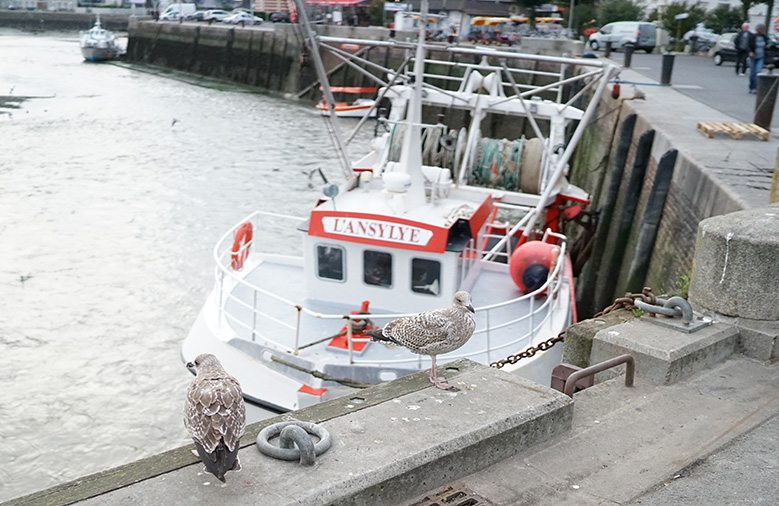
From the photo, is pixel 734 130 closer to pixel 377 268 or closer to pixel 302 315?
pixel 377 268

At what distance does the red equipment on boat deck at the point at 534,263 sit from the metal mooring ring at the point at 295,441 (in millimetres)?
7850

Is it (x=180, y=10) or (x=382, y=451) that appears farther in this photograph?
(x=180, y=10)

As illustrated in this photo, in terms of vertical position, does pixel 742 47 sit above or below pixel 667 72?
above

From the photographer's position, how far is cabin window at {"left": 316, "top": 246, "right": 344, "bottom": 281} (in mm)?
10734

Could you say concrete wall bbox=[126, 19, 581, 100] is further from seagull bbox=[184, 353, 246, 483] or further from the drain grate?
seagull bbox=[184, 353, 246, 483]

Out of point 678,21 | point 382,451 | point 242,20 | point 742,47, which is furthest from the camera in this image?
point 242,20

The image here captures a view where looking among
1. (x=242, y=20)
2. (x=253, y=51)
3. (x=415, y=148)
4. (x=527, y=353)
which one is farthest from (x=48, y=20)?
(x=527, y=353)

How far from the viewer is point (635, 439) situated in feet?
15.4

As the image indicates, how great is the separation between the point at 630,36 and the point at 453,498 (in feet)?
142

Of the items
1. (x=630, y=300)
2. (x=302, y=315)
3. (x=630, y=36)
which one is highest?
(x=630, y=36)

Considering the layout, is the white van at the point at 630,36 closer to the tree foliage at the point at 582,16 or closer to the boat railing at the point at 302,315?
the tree foliage at the point at 582,16

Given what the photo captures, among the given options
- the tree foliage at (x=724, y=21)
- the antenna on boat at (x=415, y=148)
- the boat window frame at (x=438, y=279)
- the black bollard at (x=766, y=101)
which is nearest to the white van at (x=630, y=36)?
the tree foliage at (x=724, y=21)

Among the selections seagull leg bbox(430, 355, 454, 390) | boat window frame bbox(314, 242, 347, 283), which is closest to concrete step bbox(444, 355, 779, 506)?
seagull leg bbox(430, 355, 454, 390)

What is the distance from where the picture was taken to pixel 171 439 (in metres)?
11.4
